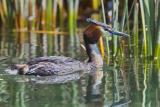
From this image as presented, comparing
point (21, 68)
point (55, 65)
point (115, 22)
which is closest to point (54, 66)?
point (55, 65)

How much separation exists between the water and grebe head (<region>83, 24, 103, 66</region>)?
8.0 inches

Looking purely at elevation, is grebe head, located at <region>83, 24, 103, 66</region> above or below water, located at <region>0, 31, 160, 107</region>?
above

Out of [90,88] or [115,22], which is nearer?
[90,88]

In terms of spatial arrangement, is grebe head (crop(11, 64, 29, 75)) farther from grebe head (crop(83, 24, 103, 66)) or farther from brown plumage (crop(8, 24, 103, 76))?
grebe head (crop(83, 24, 103, 66))

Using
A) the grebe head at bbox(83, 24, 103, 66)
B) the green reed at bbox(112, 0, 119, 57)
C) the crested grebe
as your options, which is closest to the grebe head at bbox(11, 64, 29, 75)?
the crested grebe

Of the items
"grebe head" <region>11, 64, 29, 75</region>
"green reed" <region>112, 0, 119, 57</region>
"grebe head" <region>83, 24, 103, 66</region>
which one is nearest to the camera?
"grebe head" <region>11, 64, 29, 75</region>

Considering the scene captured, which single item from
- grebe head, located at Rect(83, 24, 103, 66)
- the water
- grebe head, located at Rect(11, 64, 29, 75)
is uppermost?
grebe head, located at Rect(83, 24, 103, 66)

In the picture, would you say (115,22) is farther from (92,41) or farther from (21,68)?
(21,68)

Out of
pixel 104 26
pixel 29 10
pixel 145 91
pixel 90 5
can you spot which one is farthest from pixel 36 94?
pixel 90 5

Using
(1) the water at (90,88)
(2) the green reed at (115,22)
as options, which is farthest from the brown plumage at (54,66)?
(2) the green reed at (115,22)

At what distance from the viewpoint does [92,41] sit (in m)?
7.32

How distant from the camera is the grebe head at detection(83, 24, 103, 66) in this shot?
7.15 metres

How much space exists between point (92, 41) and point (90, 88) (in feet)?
5.32

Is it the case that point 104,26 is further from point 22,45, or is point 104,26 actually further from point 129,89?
point 22,45
